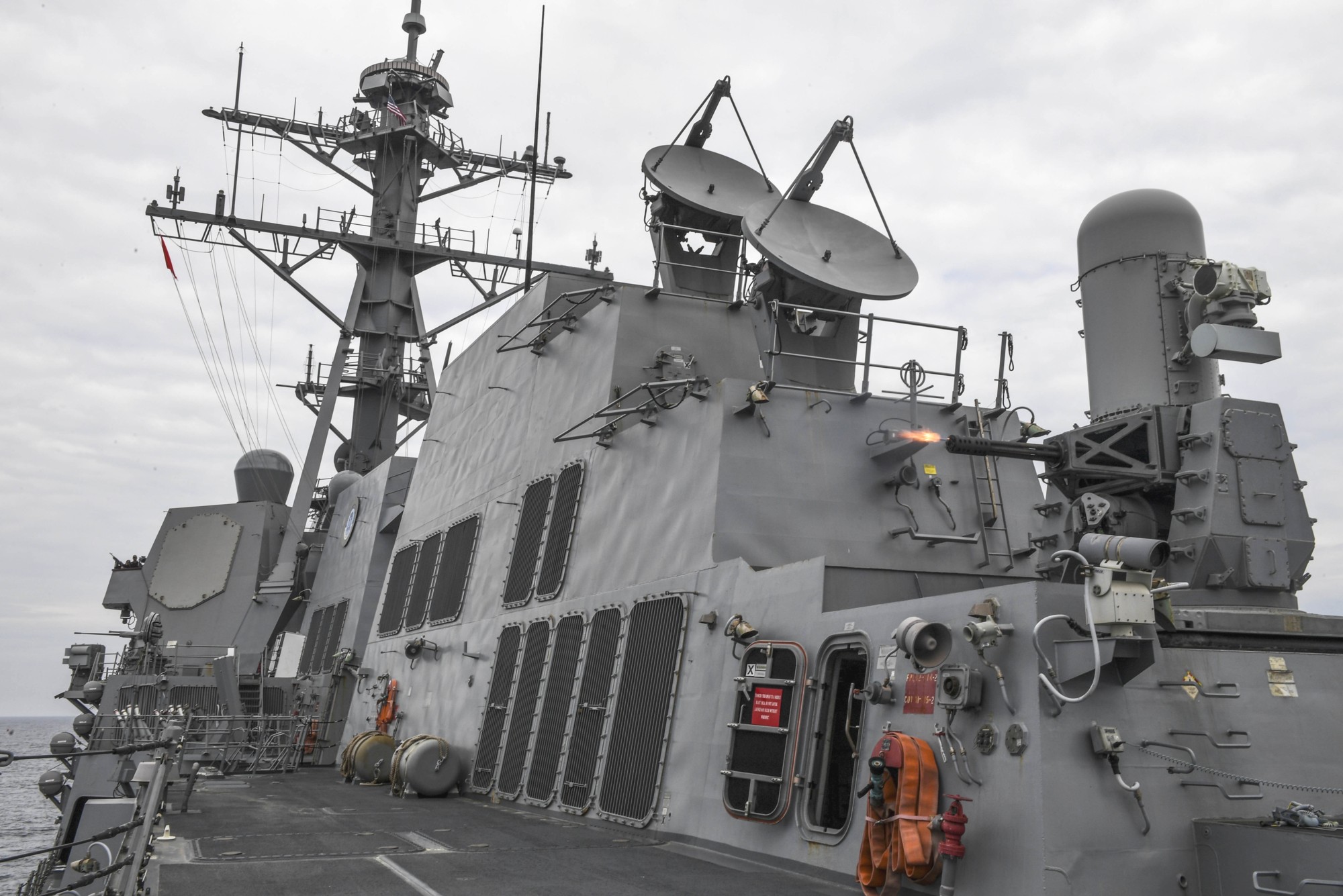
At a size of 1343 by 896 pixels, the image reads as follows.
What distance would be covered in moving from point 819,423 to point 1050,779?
4339 mm

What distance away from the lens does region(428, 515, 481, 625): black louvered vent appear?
1352cm

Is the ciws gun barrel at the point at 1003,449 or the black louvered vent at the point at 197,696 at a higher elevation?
the ciws gun barrel at the point at 1003,449

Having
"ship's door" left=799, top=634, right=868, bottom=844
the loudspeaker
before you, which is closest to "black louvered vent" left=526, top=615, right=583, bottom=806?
"ship's door" left=799, top=634, right=868, bottom=844

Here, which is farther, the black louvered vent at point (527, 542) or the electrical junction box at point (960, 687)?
Result: the black louvered vent at point (527, 542)

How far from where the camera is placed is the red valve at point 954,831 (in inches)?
207

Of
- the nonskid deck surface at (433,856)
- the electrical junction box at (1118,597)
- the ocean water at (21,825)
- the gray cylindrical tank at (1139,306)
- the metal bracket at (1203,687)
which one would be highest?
the gray cylindrical tank at (1139,306)

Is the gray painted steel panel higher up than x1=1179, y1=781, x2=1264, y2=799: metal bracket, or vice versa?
the gray painted steel panel

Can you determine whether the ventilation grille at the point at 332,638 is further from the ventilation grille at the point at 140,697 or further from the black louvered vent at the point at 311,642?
the ventilation grille at the point at 140,697

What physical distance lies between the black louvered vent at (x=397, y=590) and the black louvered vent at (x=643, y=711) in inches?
287

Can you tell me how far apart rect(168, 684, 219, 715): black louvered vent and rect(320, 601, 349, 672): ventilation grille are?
6.27 ft

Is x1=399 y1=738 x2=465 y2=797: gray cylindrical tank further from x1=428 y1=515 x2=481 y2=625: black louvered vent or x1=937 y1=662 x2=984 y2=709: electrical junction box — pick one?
x1=937 y1=662 x2=984 y2=709: electrical junction box

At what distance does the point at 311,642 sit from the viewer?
76.4 ft

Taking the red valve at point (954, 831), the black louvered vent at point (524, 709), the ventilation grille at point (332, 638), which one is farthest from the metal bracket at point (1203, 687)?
the ventilation grille at point (332, 638)

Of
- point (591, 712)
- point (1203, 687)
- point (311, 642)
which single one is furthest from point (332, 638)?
point (1203, 687)
